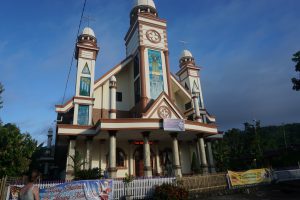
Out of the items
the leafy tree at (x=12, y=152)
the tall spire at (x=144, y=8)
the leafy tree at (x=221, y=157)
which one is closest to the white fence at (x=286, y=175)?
the leafy tree at (x=221, y=157)

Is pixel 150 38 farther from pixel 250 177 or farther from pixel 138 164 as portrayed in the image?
pixel 250 177

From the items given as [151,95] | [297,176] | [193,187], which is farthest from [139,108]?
[297,176]

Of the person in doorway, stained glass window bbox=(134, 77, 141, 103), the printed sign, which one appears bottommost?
the person in doorway

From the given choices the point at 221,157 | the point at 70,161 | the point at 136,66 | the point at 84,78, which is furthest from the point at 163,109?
the point at 221,157

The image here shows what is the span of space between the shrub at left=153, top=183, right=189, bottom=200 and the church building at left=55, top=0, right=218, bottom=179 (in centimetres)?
568

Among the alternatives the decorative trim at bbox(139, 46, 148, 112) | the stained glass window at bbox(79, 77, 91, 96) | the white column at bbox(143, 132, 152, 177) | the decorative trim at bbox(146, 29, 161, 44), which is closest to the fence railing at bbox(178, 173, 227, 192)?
the white column at bbox(143, 132, 152, 177)

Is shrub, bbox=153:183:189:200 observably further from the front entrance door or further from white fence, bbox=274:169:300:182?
white fence, bbox=274:169:300:182

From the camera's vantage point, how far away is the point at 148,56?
29.5 meters

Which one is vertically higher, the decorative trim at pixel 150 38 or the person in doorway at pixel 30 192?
the decorative trim at pixel 150 38

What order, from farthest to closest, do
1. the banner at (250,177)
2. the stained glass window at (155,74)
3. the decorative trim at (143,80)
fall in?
the stained glass window at (155,74), the decorative trim at (143,80), the banner at (250,177)

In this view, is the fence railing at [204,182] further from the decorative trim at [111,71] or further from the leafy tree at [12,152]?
the leafy tree at [12,152]

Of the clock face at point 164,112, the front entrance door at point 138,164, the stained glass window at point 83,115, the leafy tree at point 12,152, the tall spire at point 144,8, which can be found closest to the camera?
the leafy tree at point 12,152

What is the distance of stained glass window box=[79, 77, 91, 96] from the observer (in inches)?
1046

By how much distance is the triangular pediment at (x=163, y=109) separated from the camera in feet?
79.8
